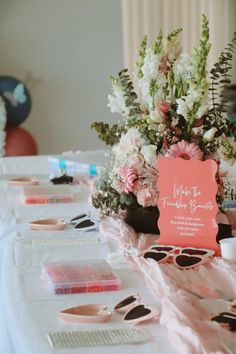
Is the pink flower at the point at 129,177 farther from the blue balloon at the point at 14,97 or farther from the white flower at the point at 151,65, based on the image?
the blue balloon at the point at 14,97

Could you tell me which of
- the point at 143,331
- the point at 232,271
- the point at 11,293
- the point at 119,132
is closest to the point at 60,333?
the point at 143,331

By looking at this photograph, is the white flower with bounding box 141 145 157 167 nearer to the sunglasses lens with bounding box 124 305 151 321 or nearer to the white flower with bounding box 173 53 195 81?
the white flower with bounding box 173 53 195 81

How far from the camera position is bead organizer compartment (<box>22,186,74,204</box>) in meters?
2.46

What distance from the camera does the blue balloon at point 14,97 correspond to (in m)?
5.00

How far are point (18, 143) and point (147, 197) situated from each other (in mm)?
3389

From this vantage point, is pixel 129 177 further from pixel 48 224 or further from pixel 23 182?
pixel 23 182

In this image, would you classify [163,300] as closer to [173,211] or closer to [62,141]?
[173,211]

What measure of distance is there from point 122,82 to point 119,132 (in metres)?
0.14

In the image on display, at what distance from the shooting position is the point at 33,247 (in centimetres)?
185

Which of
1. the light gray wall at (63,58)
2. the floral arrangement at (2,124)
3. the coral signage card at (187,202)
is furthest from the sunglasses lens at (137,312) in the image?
the light gray wall at (63,58)

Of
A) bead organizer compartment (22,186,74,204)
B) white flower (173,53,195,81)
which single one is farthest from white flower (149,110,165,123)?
bead organizer compartment (22,186,74,204)

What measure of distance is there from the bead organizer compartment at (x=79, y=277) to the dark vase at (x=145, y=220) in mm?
288

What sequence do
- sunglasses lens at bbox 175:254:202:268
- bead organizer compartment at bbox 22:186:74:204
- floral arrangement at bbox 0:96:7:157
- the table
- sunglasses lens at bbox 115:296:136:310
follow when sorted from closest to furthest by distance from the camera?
the table
sunglasses lens at bbox 115:296:136:310
sunglasses lens at bbox 175:254:202:268
bead organizer compartment at bbox 22:186:74:204
floral arrangement at bbox 0:96:7:157

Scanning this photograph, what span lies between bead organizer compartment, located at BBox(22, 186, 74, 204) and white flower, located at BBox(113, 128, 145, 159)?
65 cm
